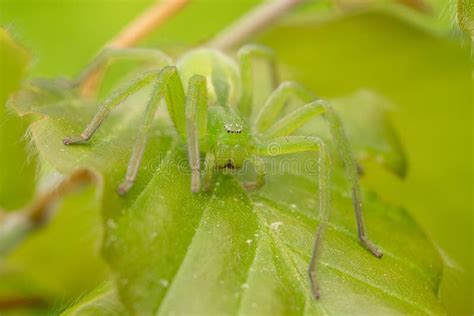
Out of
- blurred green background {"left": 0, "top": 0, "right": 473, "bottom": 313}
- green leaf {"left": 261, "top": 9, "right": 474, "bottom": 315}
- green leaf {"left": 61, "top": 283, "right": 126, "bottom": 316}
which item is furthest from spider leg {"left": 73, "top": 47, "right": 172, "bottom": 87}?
green leaf {"left": 61, "top": 283, "right": 126, "bottom": 316}

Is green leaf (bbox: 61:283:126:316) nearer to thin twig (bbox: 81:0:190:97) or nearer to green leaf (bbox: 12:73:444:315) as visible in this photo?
green leaf (bbox: 12:73:444:315)

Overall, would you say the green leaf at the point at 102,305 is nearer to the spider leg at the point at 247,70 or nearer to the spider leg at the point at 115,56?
the spider leg at the point at 247,70

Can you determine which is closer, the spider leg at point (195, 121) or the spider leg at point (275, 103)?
the spider leg at point (195, 121)

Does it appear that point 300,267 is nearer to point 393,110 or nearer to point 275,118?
point 275,118

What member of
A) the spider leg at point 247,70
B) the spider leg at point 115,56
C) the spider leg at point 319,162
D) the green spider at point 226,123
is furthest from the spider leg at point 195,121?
the spider leg at point 115,56

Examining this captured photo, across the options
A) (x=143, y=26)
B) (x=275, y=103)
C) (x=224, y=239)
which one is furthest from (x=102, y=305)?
(x=143, y=26)

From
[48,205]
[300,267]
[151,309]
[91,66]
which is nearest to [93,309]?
[151,309]

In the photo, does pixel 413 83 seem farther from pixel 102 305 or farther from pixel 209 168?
pixel 102 305
